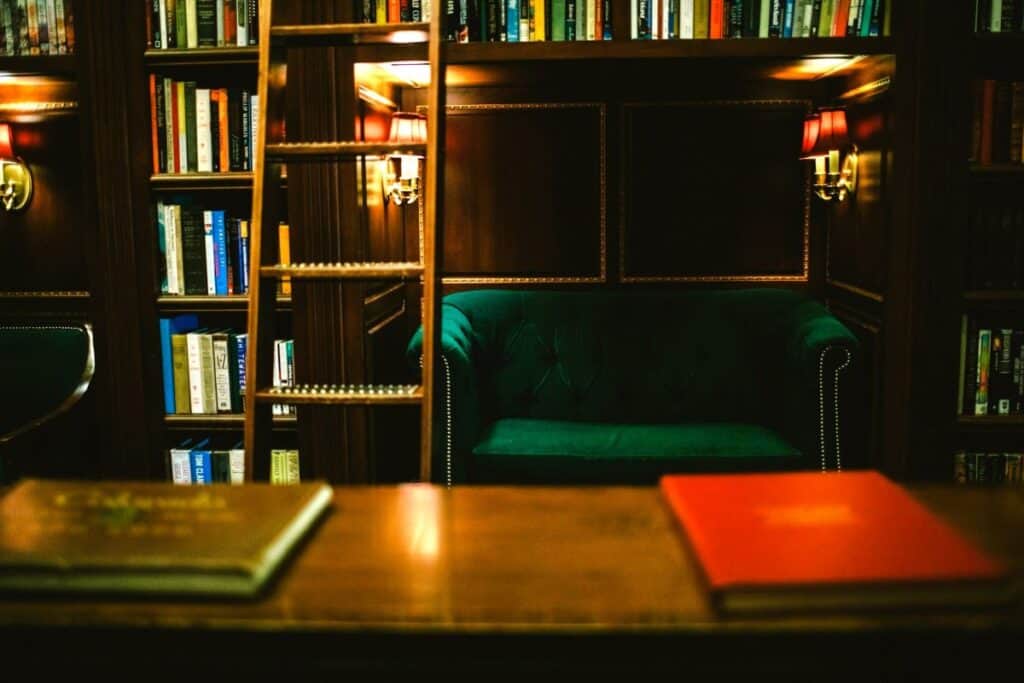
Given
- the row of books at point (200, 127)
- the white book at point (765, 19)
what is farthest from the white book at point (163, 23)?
the white book at point (765, 19)

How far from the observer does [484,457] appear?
3.11 meters

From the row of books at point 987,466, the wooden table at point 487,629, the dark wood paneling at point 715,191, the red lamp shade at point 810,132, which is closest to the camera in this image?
the wooden table at point 487,629

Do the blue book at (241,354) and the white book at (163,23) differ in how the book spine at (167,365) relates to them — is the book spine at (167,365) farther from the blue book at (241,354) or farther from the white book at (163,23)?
the white book at (163,23)

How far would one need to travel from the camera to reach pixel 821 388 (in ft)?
10.0

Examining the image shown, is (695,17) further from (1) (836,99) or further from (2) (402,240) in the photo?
(2) (402,240)

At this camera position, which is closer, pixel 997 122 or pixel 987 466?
pixel 997 122

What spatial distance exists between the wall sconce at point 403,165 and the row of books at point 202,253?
59 cm

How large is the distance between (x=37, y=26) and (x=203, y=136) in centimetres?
68

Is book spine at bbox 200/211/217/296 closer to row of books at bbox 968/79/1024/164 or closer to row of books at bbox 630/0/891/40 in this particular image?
row of books at bbox 630/0/891/40

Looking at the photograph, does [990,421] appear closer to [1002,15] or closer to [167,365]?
[1002,15]

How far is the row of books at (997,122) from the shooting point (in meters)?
3.05

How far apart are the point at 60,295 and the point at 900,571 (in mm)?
3293

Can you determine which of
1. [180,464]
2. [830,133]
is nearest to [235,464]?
[180,464]

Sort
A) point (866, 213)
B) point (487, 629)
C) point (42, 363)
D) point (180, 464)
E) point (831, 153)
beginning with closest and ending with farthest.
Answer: point (487, 629) < point (42, 363) < point (180, 464) < point (866, 213) < point (831, 153)
